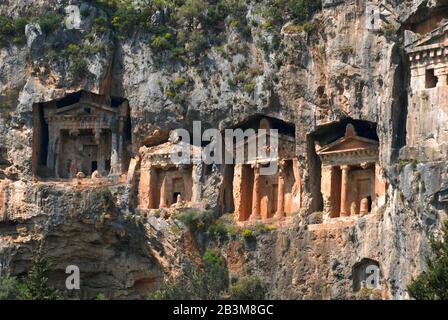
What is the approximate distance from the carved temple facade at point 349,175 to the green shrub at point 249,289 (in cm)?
383

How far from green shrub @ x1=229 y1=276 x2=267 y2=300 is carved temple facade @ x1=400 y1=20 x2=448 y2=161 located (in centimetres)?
774

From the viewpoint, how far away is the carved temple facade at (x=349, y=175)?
5762 centimetres

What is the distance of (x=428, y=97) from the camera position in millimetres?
53688

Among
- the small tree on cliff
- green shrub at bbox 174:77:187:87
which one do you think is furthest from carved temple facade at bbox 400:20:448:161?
green shrub at bbox 174:77:187:87

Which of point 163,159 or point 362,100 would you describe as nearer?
point 362,100

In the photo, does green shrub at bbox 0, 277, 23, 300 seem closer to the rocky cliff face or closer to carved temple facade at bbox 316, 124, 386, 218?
the rocky cliff face

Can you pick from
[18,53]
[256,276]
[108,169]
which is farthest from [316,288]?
[18,53]

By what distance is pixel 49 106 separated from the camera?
63.7 metres

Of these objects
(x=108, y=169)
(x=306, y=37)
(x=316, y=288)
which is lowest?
(x=316, y=288)

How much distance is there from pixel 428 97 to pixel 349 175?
6.00 meters

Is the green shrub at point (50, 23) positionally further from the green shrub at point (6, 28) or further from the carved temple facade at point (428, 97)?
the carved temple facade at point (428, 97)

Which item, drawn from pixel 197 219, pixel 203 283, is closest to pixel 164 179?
pixel 197 219

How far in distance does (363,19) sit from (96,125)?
42.9 ft

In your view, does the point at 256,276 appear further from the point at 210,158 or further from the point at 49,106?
the point at 49,106
